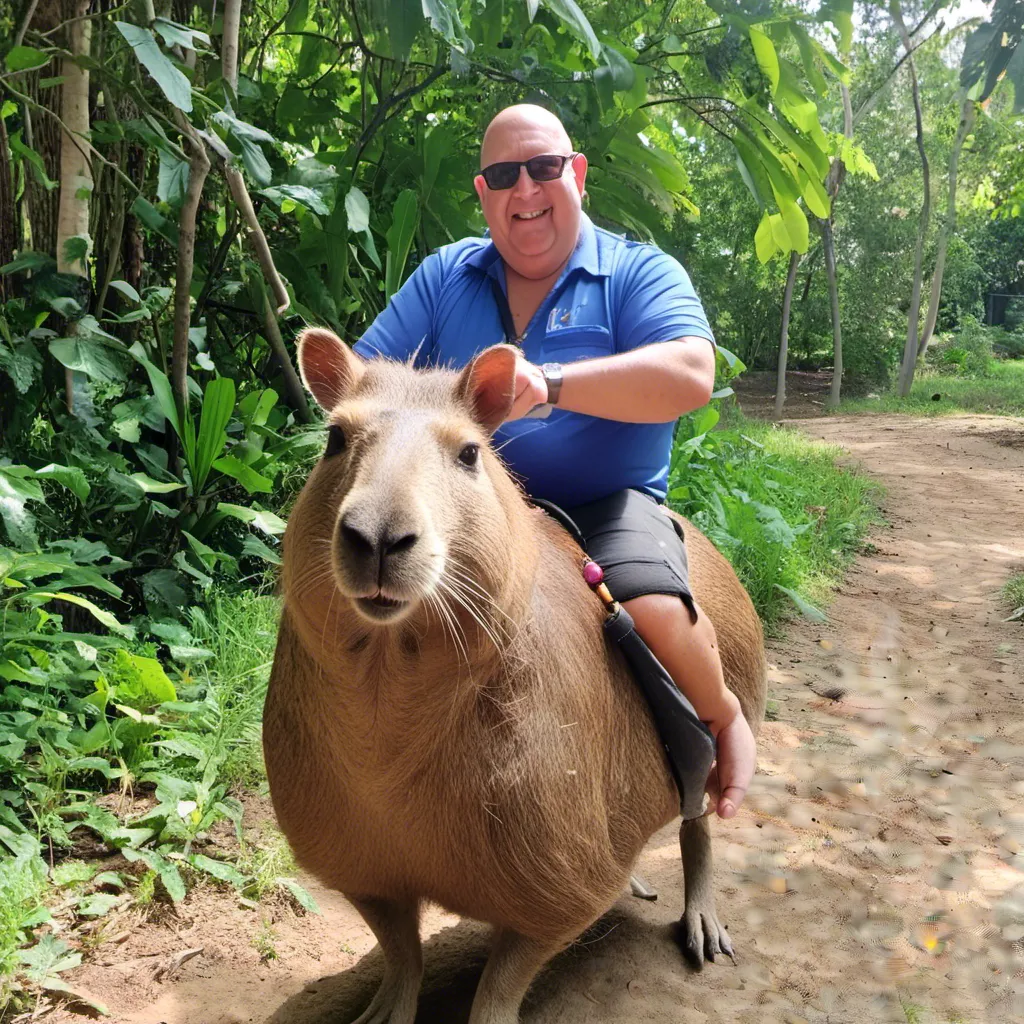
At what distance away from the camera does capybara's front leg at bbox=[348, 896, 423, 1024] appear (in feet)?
7.43

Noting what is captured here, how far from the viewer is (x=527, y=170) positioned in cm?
251

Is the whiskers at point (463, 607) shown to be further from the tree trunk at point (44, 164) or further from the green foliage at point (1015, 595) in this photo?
the green foliage at point (1015, 595)

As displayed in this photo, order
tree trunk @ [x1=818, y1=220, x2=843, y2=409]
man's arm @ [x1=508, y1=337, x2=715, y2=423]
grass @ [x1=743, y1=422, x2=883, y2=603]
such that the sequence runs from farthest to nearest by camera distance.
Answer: tree trunk @ [x1=818, y1=220, x2=843, y2=409], grass @ [x1=743, y1=422, x2=883, y2=603], man's arm @ [x1=508, y1=337, x2=715, y2=423]

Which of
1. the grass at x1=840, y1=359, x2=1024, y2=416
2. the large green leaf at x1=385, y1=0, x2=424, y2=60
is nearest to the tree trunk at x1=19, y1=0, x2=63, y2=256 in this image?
the large green leaf at x1=385, y1=0, x2=424, y2=60

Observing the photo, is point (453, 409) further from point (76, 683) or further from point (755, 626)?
point (76, 683)

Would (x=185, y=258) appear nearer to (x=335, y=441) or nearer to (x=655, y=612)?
(x=335, y=441)

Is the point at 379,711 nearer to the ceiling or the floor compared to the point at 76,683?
nearer to the ceiling

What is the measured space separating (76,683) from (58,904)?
847 mm

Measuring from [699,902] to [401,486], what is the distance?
6.02ft

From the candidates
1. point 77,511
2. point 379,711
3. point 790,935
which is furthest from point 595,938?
point 77,511

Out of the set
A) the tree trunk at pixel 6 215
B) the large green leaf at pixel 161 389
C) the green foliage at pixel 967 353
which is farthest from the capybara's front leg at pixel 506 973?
the green foliage at pixel 967 353

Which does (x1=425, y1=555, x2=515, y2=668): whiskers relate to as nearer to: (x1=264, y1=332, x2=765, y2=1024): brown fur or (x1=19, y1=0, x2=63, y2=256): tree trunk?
(x1=264, y1=332, x2=765, y2=1024): brown fur

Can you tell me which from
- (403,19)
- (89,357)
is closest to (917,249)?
(89,357)

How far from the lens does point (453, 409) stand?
6.27 ft
